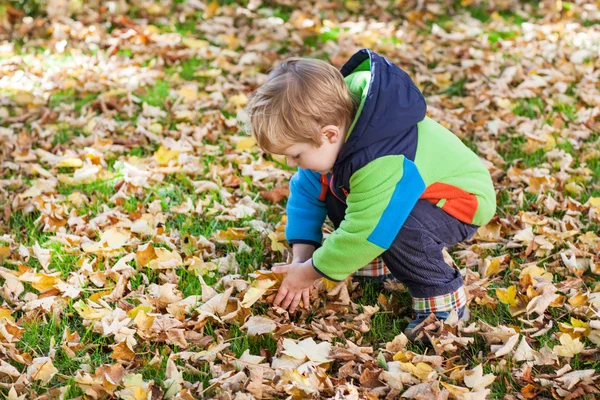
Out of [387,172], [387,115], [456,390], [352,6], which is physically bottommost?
[456,390]

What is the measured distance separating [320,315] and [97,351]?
0.85 meters

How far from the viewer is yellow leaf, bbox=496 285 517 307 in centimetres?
266

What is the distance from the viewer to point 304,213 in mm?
2812

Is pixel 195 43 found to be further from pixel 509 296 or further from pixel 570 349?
pixel 570 349

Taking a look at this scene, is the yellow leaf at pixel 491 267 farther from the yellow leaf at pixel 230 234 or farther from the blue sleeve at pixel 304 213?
the yellow leaf at pixel 230 234

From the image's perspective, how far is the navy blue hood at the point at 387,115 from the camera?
2352 mm

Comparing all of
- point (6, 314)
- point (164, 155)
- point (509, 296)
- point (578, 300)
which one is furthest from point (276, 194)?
point (578, 300)

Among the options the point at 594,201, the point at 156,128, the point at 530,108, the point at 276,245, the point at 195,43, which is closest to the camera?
the point at 276,245

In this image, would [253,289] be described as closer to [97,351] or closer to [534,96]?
[97,351]

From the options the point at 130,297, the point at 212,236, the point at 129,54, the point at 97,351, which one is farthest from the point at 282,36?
the point at 97,351

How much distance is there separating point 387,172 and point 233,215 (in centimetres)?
117

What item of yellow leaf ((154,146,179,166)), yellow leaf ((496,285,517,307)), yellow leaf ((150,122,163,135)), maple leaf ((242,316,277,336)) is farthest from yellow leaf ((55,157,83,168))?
yellow leaf ((496,285,517,307))

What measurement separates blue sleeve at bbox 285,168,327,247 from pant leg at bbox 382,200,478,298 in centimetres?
39

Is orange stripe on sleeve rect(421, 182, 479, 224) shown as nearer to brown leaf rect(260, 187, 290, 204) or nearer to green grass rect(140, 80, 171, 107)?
brown leaf rect(260, 187, 290, 204)
